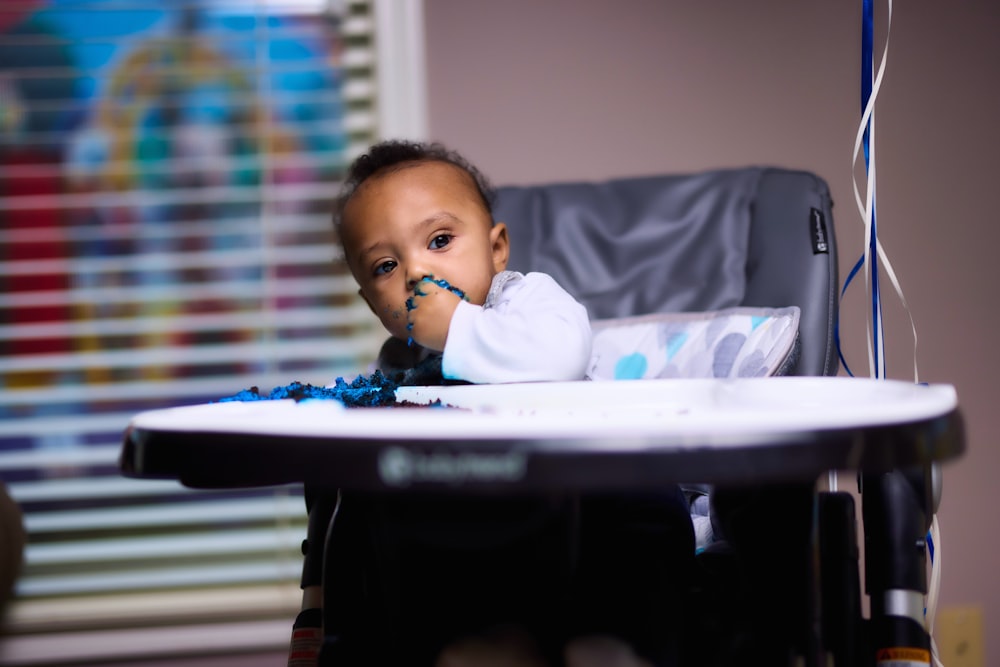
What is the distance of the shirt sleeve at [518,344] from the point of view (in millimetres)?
892

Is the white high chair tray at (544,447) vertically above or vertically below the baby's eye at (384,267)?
below

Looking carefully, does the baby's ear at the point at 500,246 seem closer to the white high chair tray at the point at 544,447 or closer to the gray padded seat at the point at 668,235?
the gray padded seat at the point at 668,235

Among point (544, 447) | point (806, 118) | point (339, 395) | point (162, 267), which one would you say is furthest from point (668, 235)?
point (162, 267)

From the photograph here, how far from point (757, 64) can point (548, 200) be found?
24.0 inches

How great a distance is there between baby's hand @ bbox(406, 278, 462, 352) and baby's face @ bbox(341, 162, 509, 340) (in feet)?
0.12

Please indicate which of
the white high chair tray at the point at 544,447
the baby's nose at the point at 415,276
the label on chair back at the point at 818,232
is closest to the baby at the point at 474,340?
the baby's nose at the point at 415,276

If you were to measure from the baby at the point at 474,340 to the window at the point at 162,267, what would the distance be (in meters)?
0.59

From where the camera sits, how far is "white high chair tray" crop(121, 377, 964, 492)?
0.47m

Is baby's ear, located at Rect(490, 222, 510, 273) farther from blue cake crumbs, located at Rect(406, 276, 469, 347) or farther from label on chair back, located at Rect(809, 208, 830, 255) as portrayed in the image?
label on chair back, located at Rect(809, 208, 830, 255)

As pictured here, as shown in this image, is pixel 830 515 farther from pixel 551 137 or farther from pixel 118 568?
pixel 118 568

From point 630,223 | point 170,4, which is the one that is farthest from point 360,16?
point 630,223

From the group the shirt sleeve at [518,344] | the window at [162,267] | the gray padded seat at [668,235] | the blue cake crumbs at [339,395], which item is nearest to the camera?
the blue cake crumbs at [339,395]

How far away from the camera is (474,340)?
3.00ft

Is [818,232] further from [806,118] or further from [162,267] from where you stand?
[162,267]
